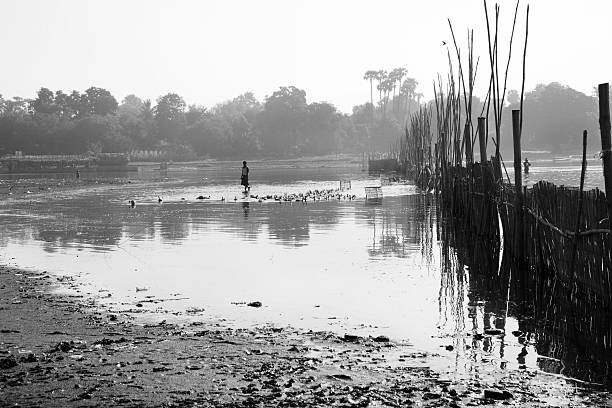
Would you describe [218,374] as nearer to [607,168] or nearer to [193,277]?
[607,168]

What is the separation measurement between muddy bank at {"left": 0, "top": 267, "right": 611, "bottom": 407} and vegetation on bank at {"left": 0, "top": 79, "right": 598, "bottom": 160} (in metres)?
103

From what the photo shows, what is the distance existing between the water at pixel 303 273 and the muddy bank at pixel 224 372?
0.54 metres

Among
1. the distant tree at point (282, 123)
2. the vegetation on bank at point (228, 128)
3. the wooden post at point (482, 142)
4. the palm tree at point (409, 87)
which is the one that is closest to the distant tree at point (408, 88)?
the palm tree at point (409, 87)

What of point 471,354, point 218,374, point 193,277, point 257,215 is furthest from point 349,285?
point 257,215

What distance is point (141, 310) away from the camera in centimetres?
1033

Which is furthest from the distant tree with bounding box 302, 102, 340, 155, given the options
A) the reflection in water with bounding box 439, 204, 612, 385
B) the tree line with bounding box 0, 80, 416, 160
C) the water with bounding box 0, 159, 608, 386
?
the reflection in water with bounding box 439, 204, 612, 385

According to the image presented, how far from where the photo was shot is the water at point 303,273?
30.0 feet

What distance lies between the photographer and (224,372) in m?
7.05

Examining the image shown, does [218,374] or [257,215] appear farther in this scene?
[257,215]

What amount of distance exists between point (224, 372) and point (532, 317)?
4314mm

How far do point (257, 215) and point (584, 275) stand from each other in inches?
637

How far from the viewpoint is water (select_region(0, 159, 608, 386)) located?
916 cm

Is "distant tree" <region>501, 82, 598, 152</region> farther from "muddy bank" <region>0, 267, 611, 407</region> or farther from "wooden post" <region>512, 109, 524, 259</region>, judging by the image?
"muddy bank" <region>0, 267, 611, 407</region>

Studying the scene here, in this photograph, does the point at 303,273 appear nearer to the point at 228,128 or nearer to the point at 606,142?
the point at 606,142
